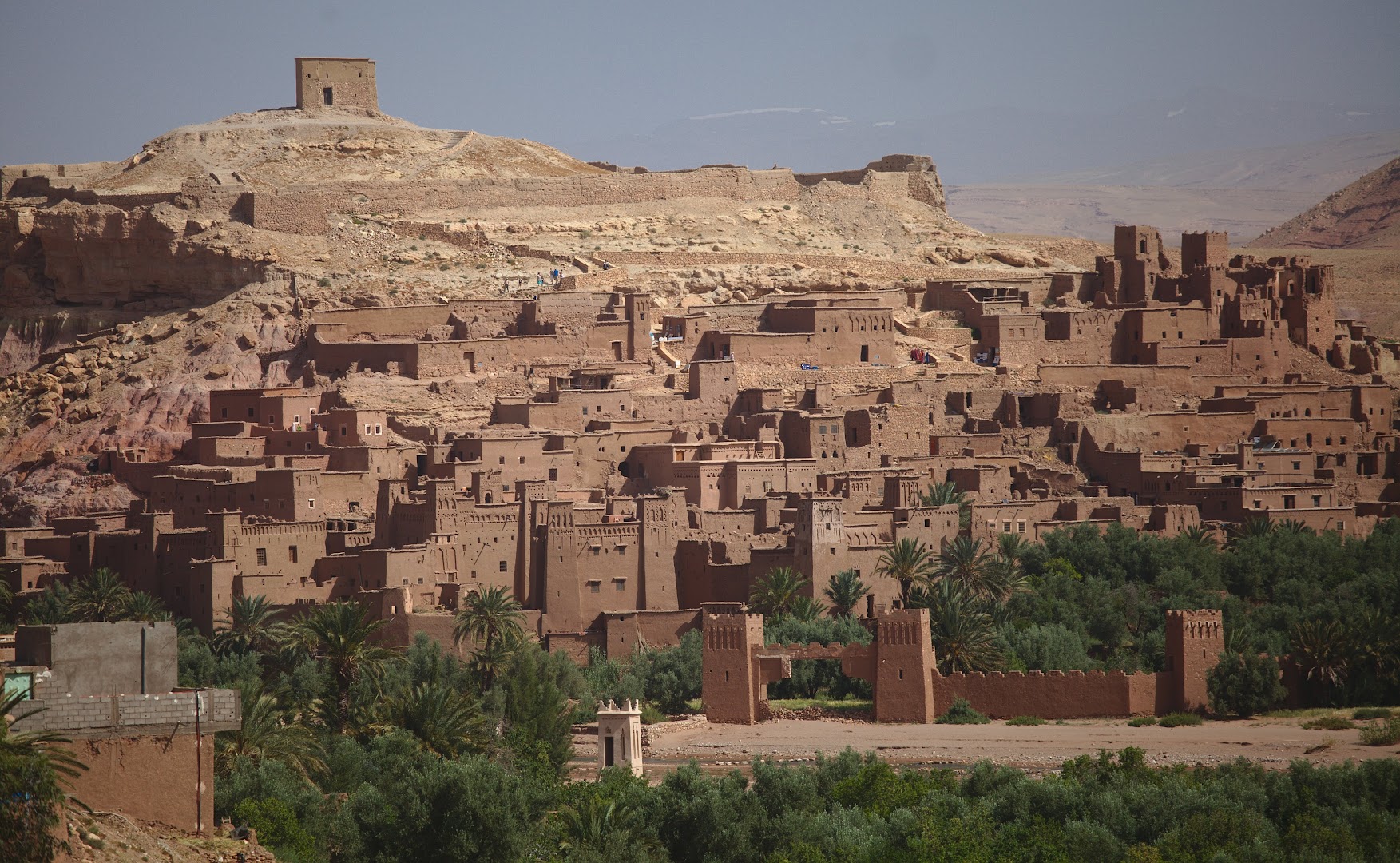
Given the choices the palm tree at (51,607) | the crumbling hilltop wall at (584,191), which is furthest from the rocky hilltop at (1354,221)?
the palm tree at (51,607)

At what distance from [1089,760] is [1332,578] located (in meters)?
14.3

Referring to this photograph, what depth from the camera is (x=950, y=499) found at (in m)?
48.2

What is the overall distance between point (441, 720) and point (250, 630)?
750 centimetres

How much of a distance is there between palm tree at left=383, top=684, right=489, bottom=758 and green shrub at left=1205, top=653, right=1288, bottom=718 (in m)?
12.3

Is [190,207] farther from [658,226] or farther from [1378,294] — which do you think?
[1378,294]

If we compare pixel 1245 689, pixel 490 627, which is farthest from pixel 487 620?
pixel 1245 689

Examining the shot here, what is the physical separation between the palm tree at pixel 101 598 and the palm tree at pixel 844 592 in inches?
504

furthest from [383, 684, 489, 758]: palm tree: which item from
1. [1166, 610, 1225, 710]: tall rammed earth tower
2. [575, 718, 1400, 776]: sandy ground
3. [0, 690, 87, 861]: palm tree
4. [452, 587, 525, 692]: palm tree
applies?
[0, 690, 87, 861]: palm tree

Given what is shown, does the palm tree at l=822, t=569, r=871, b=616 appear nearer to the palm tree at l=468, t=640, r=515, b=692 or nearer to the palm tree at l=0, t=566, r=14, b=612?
the palm tree at l=468, t=640, r=515, b=692

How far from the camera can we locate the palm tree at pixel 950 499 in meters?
47.6

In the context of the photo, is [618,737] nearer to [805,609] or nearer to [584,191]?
[805,609]

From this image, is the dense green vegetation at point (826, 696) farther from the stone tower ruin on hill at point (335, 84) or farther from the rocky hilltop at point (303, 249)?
the stone tower ruin on hill at point (335, 84)

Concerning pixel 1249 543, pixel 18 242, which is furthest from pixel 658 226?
pixel 1249 543

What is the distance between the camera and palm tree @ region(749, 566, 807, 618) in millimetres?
43719
